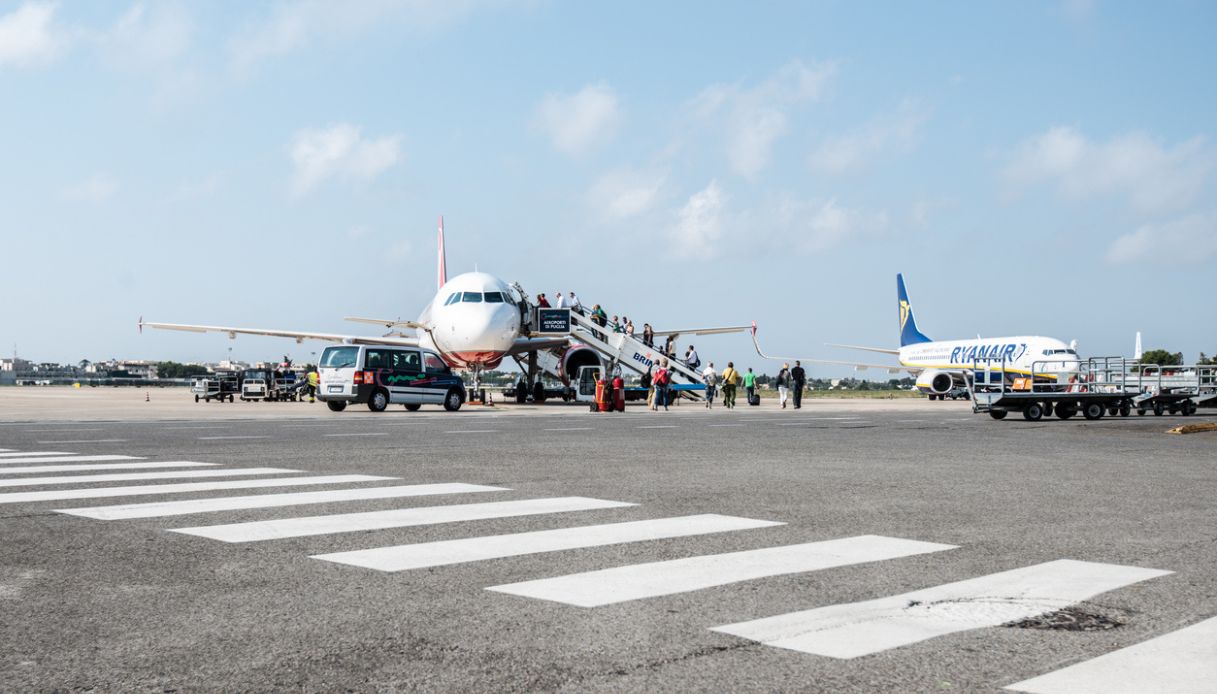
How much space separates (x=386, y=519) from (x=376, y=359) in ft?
66.2

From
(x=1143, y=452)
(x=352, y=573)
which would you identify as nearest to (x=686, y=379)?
(x=1143, y=452)

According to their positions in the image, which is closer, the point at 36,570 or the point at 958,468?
the point at 36,570

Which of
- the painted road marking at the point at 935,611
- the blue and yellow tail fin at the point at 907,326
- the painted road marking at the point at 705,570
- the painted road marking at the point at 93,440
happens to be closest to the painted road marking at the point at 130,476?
the painted road marking at the point at 93,440

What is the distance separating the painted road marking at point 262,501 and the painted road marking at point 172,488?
61cm

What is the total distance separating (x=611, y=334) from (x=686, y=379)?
3.43 m

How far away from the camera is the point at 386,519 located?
22.2 feet

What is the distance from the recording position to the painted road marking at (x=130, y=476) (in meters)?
8.84

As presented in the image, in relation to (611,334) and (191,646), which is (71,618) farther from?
(611,334)

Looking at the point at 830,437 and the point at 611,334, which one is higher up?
the point at 611,334

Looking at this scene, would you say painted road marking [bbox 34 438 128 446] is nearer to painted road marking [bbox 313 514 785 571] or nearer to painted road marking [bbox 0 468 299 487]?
painted road marking [bbox 0 468 299 487]

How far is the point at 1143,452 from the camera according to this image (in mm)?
13477

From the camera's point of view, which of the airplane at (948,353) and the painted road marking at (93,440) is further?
the airplane at (948,353)

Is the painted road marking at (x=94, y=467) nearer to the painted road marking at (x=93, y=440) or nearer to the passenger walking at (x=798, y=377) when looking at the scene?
the painted road marking at (x=93, y=440)

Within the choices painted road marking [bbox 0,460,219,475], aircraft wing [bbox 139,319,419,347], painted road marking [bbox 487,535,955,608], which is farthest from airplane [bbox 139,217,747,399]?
painted road marking [bbox 487,535,955,608]
